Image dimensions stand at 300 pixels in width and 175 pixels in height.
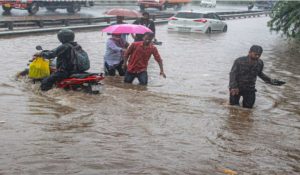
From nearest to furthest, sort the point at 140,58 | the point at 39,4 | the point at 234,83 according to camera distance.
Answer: the point at 234,83 → the point at 140,58 → the point at 39,4

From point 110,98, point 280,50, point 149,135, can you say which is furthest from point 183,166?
Answer: point 280,50

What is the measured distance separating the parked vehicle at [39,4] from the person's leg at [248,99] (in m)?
24.4

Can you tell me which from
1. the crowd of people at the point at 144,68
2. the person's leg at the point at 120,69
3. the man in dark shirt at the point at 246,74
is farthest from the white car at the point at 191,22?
the man in dark shirt at the point at 246,74

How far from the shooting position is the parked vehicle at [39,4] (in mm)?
31097

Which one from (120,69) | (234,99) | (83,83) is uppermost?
(83,83)

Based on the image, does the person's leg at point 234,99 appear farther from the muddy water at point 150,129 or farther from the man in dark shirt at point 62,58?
the man in dark shirt at point 62,58

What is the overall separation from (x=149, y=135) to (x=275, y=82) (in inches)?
129

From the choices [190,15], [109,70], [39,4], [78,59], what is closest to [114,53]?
[109,70]

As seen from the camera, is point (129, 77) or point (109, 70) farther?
point (109, 70)

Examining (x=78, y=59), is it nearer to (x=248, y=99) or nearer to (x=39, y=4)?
(x=248, y=99)

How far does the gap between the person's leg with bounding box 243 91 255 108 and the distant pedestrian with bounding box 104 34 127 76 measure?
11.2 feet

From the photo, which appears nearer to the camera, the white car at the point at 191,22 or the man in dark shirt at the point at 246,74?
the man in dark shirt at the point at 246,74

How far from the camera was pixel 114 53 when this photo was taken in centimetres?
1180

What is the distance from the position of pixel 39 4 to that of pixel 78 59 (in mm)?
25856
